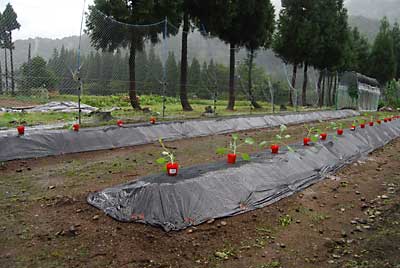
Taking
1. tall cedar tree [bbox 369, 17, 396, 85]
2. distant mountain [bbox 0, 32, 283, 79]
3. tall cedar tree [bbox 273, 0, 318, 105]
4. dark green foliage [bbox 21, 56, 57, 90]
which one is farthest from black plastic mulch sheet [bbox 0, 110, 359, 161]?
tall cedar tree [bbox 369, 17, 396, 85]

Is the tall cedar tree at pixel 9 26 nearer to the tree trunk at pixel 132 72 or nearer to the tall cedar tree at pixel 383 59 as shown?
the tree trunk at pixel 132 72

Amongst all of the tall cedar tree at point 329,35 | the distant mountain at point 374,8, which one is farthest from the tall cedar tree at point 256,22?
the distant mountain at point 374,8

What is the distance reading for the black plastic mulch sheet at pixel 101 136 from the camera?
5518 mm

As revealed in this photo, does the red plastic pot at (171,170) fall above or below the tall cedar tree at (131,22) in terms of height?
below

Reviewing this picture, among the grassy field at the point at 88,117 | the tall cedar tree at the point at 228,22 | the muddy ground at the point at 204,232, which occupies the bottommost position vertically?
the muddy ground at the point at 204,232

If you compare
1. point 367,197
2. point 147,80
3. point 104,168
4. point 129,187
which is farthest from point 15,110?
point 367,197

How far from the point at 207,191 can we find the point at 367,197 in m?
2.10

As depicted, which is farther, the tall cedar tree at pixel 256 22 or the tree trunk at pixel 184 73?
the tall cedar tree at pixel 256 22

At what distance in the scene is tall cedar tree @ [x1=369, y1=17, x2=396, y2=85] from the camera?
32.2 metres

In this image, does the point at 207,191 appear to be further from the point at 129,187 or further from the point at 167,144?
the point at 167,144

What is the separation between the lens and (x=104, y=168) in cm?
488

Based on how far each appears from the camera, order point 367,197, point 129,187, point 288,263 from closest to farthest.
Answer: point 288,263 < point 129,187 < point 367,197

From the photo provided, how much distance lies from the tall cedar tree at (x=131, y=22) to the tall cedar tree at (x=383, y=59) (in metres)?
27.0

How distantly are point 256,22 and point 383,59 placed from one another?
2171 cm
